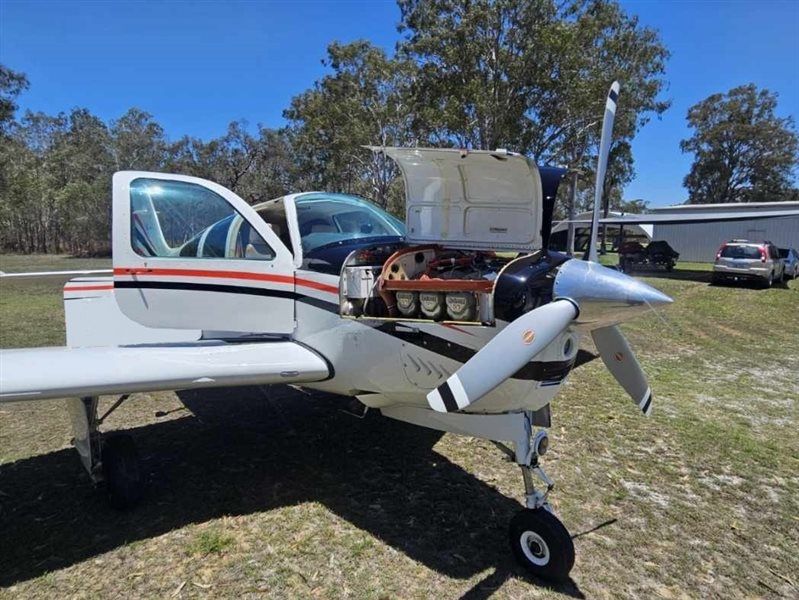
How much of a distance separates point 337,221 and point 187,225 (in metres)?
1.19

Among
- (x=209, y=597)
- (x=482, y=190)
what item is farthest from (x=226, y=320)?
(x=482, y=190)

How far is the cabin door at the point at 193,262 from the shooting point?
374 cm

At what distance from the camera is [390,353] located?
10.3 ft

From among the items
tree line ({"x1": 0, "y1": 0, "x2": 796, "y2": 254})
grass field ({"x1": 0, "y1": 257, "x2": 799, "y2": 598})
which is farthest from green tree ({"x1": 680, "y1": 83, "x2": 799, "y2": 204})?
grass field ({"x1": 0, "y1": 257, "x2": 799, "y2": 598})

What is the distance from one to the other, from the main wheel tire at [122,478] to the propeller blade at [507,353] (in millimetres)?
2279

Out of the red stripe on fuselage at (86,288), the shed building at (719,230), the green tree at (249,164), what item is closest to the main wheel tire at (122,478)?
the red stripe on fuselage at (86,288)

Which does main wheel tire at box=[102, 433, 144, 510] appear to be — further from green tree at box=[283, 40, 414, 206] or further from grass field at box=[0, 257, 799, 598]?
green tree at box=[283, 40, 414, 206]

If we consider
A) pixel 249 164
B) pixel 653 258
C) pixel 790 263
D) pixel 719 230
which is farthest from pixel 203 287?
pixel 249 164

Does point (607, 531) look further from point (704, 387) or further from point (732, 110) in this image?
point (732, 110)

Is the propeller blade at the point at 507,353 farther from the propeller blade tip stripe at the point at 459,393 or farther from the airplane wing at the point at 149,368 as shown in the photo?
the airplane wing at the point at 149,368

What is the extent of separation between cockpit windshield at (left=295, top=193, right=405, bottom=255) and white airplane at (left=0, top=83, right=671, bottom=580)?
16mm

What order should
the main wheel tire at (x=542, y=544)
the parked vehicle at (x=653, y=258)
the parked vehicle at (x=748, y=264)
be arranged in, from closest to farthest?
the main wheel tire at (x=542, y=544) < the parked vehicle at (x=748, y=264) < the parked vehicle at (x=653, y=258)

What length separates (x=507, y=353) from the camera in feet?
8.13

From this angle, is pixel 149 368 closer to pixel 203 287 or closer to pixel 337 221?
pixel 203 287
